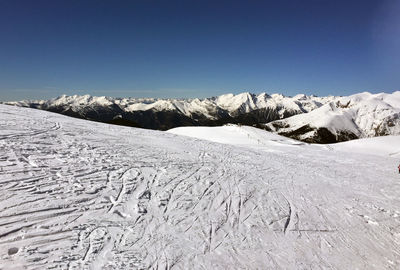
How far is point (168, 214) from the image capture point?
7117 millimetres

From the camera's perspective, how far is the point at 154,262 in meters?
5.07

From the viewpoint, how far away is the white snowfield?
17.1 feet

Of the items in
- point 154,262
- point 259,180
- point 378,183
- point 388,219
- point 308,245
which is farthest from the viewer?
point 378,183

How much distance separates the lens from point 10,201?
603 cm

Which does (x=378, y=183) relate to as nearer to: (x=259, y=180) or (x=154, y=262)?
(x=259, y=180)

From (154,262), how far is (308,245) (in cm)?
494

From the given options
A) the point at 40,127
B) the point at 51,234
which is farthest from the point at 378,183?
the point at 40,127

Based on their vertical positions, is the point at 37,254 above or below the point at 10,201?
below

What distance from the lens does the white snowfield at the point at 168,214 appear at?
5.21 m

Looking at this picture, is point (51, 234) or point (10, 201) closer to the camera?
point (51, 234)

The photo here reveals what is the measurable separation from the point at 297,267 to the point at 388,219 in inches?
238

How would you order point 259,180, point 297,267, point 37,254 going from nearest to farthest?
point 37,254 → point 297,267 → point 259,180

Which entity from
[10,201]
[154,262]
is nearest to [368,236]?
[154,262]

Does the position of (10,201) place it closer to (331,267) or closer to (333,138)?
(331,267)
